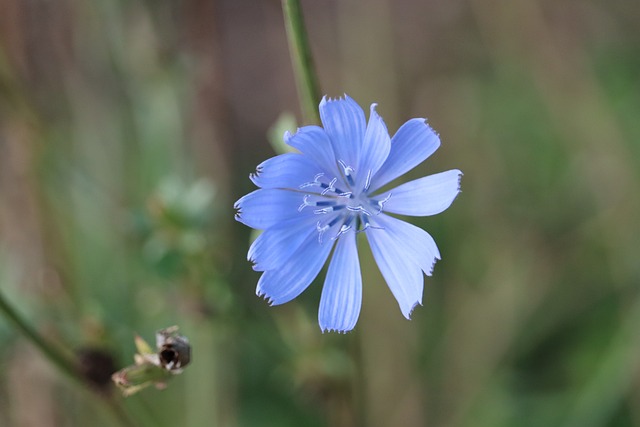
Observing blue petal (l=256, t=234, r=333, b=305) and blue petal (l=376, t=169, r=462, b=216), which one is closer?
blue petal (l=376, t=169, r=462, b=216)

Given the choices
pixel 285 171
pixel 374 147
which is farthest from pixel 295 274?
pixel 374 147

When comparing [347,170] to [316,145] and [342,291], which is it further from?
[342,291]

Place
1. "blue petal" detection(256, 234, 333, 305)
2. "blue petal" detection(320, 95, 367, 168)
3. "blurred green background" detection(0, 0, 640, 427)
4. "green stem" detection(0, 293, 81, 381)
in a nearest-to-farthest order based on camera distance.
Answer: "blue petal" detection(320, 95, 367, 168)
"blue petal" detection(256, 234, 333, 305)
"green stem" detection(0, 293, 81, 381)
"blurred green background" detection(0, 0, 640, 427)

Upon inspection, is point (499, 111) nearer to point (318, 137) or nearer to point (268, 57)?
point (268, 57)

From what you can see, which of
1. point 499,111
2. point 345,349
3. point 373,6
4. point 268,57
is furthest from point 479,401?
point 268,57

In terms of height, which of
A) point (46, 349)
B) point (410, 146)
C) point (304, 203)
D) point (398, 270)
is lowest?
point (46, 349)

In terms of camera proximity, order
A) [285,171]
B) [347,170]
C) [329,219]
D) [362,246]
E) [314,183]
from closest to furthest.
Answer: [285,171], [314,183], [347,170], [329,219], [362,246]

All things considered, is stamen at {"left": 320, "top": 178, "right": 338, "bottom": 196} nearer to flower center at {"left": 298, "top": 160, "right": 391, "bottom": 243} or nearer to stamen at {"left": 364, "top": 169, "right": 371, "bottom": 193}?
flower center at {"left": 298, "top": 160, "right": 391, "bottom": 243}

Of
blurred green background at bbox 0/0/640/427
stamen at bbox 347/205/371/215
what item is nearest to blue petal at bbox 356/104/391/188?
stamen at bbox 347/205/371/215
